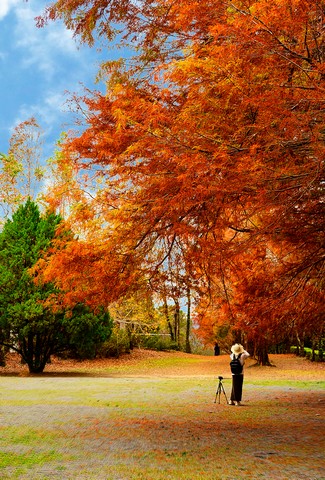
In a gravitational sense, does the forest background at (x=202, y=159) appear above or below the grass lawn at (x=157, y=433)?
above

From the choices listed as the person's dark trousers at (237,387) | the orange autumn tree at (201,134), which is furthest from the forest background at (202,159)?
the person's dark trousers at (237,387)

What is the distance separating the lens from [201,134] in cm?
525

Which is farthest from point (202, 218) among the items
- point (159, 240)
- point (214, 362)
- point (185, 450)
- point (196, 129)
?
point (214, 362)

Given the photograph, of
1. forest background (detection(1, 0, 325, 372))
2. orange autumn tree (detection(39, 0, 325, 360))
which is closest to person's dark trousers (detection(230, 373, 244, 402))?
forest background (detection(1, 0, 325, 372))

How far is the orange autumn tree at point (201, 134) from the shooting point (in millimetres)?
4887

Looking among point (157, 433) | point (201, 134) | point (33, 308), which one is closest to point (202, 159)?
point (201, 134)

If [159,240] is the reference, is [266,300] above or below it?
below

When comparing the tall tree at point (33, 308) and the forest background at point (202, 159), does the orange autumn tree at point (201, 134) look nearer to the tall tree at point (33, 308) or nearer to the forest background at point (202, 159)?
the forest background at point (202, 159)

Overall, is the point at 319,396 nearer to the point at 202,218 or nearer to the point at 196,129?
the point at 202,218

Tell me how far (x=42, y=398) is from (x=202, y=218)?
22.4ft

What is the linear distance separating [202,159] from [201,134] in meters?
0.30

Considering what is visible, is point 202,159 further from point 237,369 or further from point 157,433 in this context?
point 237,369

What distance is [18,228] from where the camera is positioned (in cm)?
1900

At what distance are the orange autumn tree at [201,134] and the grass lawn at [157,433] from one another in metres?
2.33
